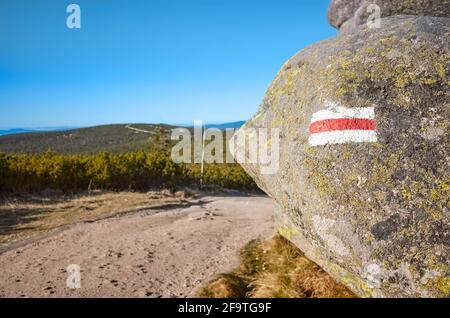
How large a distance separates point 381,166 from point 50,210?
12.4m

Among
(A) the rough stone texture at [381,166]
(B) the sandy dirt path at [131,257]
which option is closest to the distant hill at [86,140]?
(B) the sandy dirt path at [131,257]

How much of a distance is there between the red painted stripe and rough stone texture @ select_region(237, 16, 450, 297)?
132 mm

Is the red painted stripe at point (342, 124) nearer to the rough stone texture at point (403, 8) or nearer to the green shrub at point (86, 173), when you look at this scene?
the rough stone texture at point (403, 8)

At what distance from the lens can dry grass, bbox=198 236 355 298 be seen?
17.8 feet

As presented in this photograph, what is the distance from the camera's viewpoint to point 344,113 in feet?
15.8

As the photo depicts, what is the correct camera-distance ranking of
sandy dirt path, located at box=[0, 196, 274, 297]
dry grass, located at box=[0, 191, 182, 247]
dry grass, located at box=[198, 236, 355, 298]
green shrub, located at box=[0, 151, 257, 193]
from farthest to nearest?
green shrub, located at box=[0, 151, 257, 193]
dry grass, located at box=[0, 191, 182, 247]
sandy dirt path, located at box=[0, 196, 274, 297]
dry grass, located at box=[198, 236, 355, 298]

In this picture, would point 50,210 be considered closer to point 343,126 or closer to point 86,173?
point 86,173

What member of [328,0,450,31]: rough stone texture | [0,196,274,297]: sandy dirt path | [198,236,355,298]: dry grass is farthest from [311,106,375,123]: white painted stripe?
[0,196,274,297]: sandy dirt path

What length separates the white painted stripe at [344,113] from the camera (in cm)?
470

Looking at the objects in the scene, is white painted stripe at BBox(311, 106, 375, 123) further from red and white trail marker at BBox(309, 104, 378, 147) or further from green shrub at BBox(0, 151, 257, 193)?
green shrub at BBox(0, 151, 257, 193)

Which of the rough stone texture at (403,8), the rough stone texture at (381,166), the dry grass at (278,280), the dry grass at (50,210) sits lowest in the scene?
the dry grass at (50,210)

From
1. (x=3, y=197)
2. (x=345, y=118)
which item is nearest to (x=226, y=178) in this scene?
(x=3, y=197)

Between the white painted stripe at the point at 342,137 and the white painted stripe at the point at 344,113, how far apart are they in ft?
0.72
